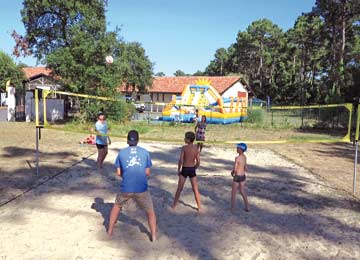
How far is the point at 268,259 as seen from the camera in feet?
14.3

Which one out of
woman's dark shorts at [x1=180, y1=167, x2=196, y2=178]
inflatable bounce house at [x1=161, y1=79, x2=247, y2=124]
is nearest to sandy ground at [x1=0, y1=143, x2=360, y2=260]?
woman's dark shorts at [x1=180, y1=167, x2=196, y2=178]

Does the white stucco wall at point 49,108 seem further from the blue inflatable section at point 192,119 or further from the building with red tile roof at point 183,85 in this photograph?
the building with red tile roof at point 183,85

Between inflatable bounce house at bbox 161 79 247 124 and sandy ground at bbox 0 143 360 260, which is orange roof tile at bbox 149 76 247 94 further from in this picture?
sandy ground at bbox 0 143 360 260

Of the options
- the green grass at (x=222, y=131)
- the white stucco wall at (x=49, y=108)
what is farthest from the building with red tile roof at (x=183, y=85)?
the white stucco wall at (x=49, y=108)

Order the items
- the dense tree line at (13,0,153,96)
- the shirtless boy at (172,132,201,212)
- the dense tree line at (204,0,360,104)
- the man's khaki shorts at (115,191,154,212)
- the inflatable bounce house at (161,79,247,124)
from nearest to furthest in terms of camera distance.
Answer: the man's khaki shorts at (115,191,154,212)
the shirtless boy at (172,132,201,212)
the dense tree line at (13,0,153,96)
the inflatable bounce house at (161,79,247,124)
the dense tree line at (204,0,360,104)

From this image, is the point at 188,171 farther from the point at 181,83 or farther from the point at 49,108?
the point at 181,83

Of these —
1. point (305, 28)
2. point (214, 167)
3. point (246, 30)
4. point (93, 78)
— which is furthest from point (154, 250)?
point (246, 30)

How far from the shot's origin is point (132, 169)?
15.0ft

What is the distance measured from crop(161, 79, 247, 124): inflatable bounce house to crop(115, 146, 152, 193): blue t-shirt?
21.1m

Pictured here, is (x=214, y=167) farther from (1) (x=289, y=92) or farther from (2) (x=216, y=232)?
(1) (x=289, y=92)

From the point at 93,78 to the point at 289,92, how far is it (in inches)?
1685

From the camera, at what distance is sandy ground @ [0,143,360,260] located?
450 cm

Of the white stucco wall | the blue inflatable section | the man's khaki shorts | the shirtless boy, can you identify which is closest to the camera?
the man's khaki shorts

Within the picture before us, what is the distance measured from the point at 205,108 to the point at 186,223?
72.8 feet
